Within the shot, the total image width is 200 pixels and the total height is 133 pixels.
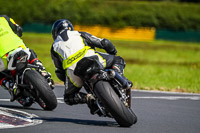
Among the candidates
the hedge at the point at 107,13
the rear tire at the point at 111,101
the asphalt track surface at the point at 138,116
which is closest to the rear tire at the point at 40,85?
the asphalt track surface at the point at 138,116

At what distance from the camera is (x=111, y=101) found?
640 centimetres

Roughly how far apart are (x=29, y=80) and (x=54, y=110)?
93cm

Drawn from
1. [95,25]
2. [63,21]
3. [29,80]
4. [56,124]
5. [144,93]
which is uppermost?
[63,21]

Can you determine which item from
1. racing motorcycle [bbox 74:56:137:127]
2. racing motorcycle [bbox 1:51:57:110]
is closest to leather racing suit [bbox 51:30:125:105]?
A: racing motorcycle [bbox 74:56:137:127]

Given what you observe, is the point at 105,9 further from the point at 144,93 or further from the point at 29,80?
the point at 29,80

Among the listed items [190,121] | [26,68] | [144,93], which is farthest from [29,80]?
[144,93]

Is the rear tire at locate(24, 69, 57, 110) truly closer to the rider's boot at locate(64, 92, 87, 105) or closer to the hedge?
the rider's boot at locate(64, 92, 87, 105)

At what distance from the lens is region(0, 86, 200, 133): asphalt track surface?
673cm

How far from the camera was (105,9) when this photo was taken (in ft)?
191

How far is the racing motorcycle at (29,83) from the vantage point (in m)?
7.59

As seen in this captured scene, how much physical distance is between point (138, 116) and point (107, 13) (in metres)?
49.3

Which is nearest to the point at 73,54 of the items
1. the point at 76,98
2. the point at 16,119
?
the point at 76,98

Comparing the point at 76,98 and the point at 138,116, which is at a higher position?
the point at 76,98

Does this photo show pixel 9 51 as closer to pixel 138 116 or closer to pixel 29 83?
pixel 29 83
